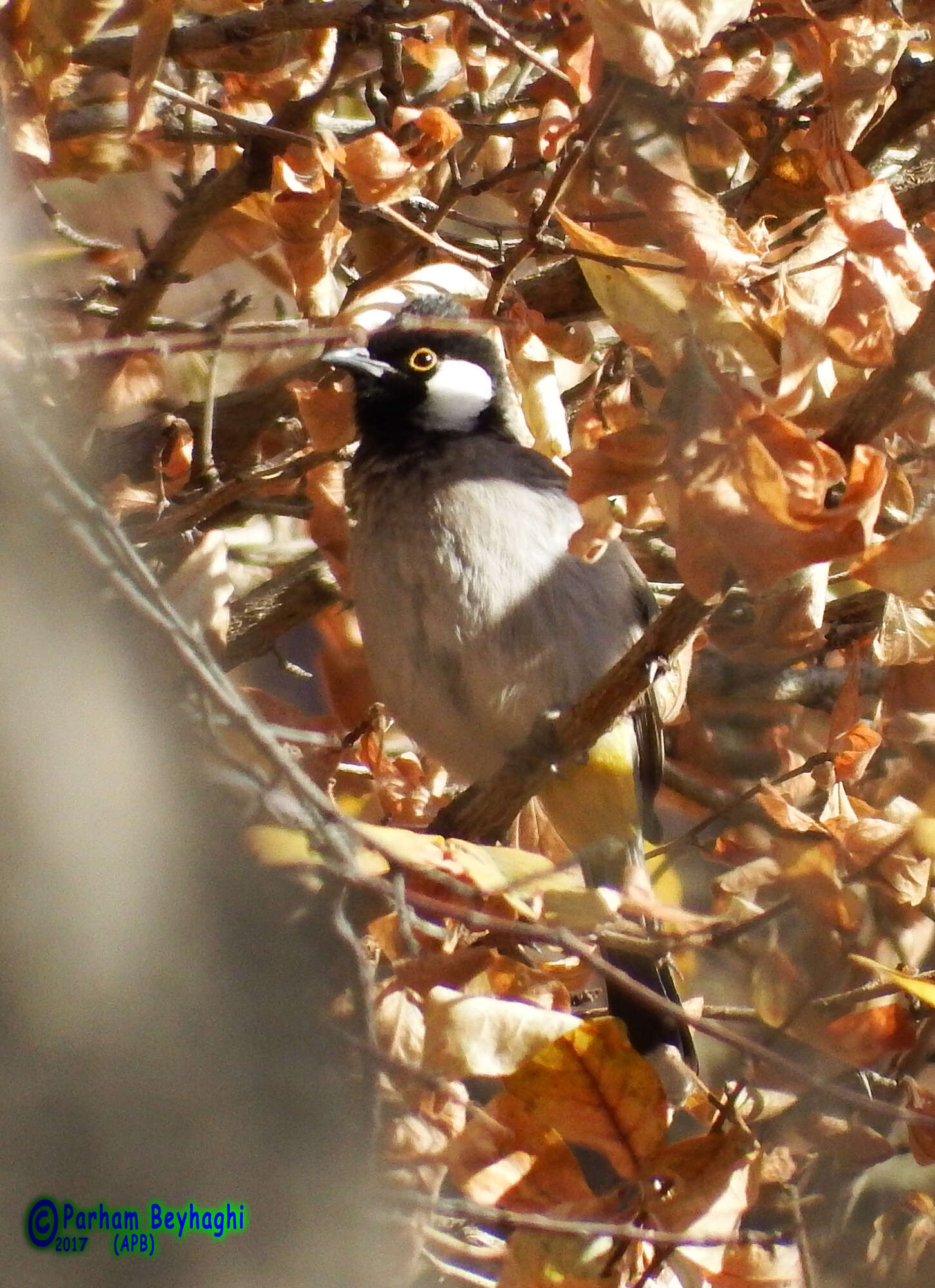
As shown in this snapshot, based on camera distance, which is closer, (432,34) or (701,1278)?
(701,1278)

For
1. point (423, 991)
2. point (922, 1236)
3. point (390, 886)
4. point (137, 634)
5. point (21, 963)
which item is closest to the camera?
point (21, 963)

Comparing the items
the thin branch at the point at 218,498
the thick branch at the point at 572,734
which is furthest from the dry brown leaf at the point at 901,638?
the thin branch at the point at 218,498

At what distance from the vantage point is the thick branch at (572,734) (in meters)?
2.27

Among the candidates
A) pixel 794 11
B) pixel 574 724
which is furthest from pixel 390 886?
pixel 794 11

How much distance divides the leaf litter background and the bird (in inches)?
5.9

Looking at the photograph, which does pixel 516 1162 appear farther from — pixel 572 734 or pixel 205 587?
pixel 205 587

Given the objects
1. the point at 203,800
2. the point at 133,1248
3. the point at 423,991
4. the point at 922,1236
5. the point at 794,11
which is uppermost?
the point at 794,11

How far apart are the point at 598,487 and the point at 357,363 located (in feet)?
5.19

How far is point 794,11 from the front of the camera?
8.09ft

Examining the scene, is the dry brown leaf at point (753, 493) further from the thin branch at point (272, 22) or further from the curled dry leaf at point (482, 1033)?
the thin branch at point (272, 22)

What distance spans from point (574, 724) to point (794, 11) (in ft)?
4.30

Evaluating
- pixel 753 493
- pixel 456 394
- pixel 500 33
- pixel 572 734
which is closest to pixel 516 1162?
pixel 572 734

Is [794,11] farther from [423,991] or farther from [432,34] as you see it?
[423,991]

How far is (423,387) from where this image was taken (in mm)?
3645
